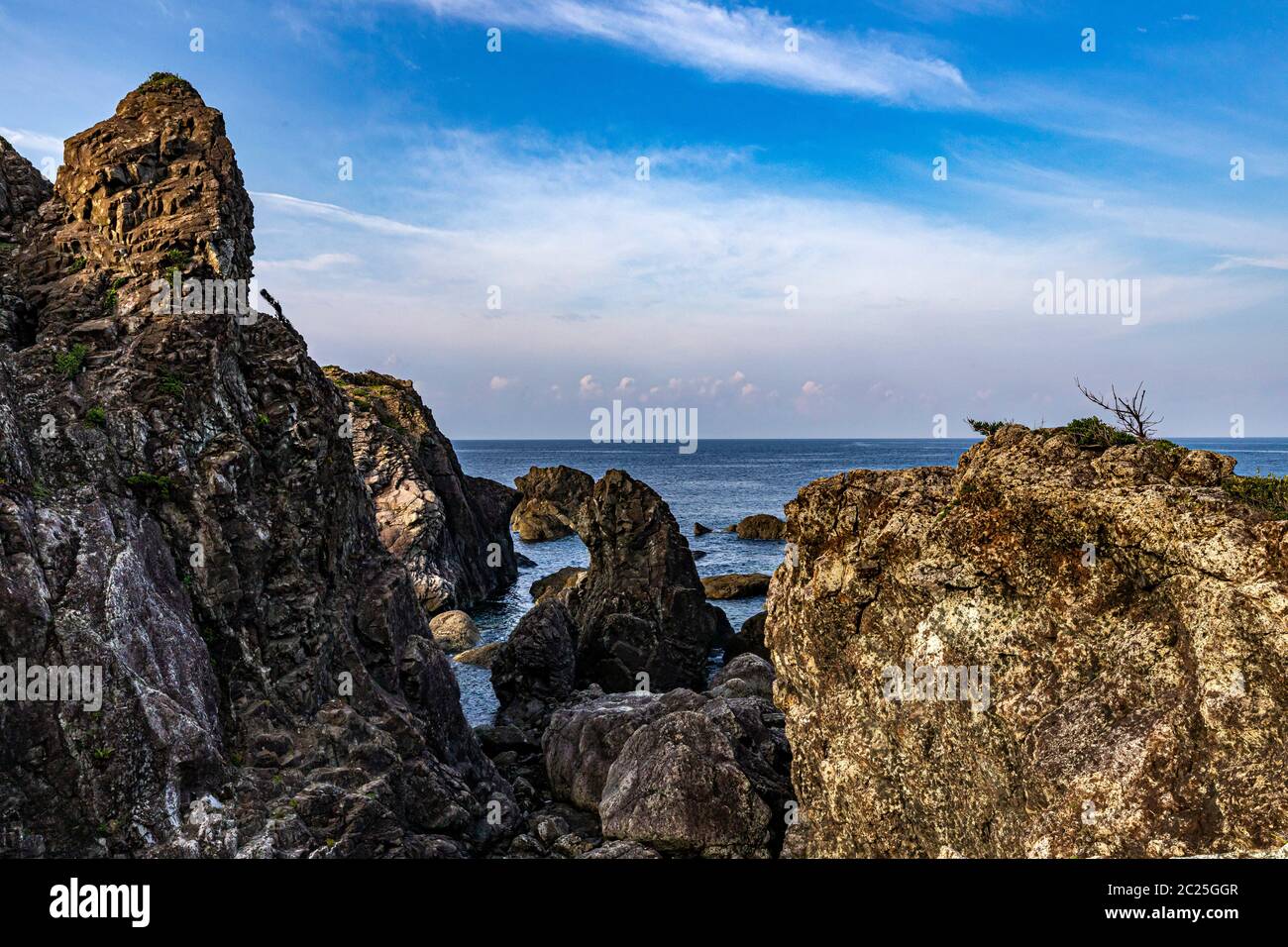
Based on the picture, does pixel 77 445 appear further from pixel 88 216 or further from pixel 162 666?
pixel 88 216

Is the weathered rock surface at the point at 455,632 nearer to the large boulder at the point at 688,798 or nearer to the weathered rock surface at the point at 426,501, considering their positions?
the weathered rock surface at the point at 426,501

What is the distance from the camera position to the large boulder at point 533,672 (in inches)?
1534

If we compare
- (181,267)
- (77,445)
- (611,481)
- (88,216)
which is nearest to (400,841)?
(77,445)

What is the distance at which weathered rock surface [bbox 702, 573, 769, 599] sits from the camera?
2768 inches

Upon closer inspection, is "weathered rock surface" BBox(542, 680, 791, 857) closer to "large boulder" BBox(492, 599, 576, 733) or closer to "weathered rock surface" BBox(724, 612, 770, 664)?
"large boulder" BBox(492, 599, 576, 733)

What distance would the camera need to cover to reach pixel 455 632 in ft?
176

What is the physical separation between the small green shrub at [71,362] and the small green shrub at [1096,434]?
2364 centimetres

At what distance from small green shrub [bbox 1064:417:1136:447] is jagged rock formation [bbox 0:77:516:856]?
58.7ft

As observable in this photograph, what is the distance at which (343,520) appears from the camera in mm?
25422

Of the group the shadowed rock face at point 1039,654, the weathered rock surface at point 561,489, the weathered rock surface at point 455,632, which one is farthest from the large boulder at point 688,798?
the weathered rock surface at point 561,489

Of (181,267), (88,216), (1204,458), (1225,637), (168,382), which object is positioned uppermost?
(88,216)

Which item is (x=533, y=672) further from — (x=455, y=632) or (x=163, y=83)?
(x=163, y=83)

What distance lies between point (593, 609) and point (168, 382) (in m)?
31.4

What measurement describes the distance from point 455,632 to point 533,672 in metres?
15.7
